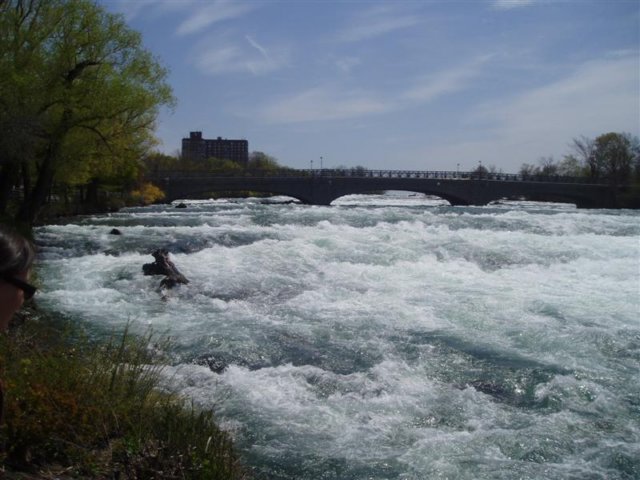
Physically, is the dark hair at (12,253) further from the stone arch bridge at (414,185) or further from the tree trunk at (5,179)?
the stone arch bridge at (414,185)

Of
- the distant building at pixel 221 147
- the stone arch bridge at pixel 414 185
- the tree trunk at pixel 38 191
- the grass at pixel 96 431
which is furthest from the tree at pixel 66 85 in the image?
the distant building at pixel 221 147

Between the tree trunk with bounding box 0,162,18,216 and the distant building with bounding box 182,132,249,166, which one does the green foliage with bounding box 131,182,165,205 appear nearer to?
the tree trunk with bounding box 0,162,18,216

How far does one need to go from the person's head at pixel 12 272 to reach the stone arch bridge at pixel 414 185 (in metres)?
59.1

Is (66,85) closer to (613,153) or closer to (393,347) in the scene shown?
(393,347)

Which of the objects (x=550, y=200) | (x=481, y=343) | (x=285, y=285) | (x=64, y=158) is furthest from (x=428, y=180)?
(x=481, y=343)

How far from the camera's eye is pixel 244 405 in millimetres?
7172

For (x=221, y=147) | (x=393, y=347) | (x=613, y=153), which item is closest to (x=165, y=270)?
(x=393, y=347)

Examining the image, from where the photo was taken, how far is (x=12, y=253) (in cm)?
216

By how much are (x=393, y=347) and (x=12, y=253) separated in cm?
815

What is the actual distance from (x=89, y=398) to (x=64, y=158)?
70.3ft

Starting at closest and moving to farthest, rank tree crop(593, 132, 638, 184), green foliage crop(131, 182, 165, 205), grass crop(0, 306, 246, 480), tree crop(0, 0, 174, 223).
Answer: grass crop(0, 306, 246, 480)
tree crop(0, 0, 174, 223)
green foliage crop(131, 182, 165, 205)
tree crop(593, 132, 638, 184)

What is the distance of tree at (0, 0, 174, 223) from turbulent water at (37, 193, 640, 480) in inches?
192

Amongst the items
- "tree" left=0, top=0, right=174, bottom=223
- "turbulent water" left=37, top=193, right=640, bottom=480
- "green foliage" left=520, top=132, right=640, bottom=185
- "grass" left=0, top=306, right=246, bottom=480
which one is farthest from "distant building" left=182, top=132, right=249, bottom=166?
"grass" left=0, top=306, right=246, bottom=480

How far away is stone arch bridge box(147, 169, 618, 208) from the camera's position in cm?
6262
